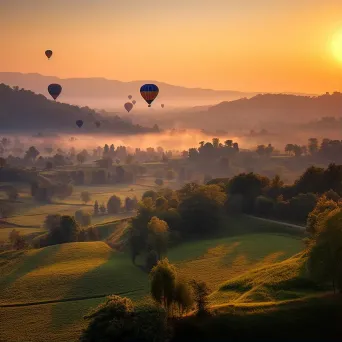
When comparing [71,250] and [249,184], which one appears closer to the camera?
[71,250]

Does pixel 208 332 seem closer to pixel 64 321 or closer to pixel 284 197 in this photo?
pixel 64 321

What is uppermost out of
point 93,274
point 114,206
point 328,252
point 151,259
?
point 328,252

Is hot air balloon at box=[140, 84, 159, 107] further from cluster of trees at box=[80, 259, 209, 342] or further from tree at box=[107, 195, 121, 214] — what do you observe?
cluster of trees at box=[80, 259, 209, 342]

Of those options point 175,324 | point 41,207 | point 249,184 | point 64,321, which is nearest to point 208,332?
A: point 175,324

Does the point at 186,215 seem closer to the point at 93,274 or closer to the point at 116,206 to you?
the point at 93,274

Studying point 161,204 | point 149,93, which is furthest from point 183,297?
point 149,93

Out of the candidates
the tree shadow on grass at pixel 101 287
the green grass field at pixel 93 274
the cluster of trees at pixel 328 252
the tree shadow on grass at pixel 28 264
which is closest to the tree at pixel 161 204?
the green grass field at pixel 93 274

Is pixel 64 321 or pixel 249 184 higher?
pixel 249 184

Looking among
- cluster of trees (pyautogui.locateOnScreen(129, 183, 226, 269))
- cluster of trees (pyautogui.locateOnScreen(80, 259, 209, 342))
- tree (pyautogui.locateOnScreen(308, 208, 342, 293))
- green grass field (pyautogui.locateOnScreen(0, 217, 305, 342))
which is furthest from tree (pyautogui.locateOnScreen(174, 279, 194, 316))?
cluster of trees (pyautogui.locateOnScreen(129, 183, 226, 269))
